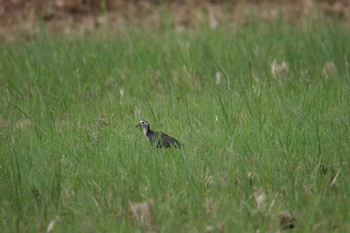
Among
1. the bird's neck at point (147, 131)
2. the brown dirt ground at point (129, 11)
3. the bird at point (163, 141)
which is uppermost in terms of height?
the bird at point (163, 141)

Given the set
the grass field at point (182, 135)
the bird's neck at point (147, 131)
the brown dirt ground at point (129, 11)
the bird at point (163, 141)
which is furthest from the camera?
the brown dirt ground at point (129, 11)

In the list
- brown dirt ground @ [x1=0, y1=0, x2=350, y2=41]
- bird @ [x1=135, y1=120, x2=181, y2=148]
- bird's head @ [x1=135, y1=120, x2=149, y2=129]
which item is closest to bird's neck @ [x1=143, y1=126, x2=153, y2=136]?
bird's head @ [x1=135, y1=120, x2=149, y2=129]

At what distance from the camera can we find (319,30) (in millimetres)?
7918

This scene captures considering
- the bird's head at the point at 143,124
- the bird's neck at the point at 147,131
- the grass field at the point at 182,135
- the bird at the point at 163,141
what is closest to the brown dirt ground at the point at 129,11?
the grass field at the point at 182,135

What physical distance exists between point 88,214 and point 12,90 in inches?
107

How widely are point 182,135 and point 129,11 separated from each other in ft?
17.7

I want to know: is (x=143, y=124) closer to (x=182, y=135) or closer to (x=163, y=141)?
(x=182, y=135)

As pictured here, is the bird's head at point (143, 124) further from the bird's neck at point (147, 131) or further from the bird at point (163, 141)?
the bird at point (163, 141)

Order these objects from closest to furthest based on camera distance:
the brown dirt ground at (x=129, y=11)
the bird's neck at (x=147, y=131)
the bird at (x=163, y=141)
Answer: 1. the bird at (x=163, y=141)
2. the bird's neck at (x=147, y=131)
3. the brown dirt ground at (x=129, y=11)

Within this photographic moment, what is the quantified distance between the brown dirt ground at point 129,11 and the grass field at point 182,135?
6.71ft

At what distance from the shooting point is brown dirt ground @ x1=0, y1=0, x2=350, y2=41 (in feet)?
32.8

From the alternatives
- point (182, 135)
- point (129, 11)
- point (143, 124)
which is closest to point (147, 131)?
point (143, 124)

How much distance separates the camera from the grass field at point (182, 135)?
14.0ft

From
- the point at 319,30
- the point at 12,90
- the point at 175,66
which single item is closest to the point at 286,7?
the point at 319,30
